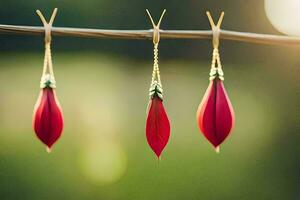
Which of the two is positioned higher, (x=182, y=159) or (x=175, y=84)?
(x=175, y=84)

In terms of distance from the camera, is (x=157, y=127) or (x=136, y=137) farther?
(x=136, y=137)

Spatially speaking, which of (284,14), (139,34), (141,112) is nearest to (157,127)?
(139,34)

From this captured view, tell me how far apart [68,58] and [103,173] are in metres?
0.38

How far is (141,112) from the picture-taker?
170 centimetres

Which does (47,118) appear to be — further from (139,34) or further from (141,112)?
(141,112)

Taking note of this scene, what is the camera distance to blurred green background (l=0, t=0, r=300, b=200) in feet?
5.44

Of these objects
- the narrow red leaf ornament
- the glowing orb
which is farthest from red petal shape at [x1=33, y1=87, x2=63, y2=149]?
the glowing orb

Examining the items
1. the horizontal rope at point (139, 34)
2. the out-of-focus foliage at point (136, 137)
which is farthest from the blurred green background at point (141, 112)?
the horizontal rope at point (139, 34)

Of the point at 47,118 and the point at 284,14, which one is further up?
the point at 284,14

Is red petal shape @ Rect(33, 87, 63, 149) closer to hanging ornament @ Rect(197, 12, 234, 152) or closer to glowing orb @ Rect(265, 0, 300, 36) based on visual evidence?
hanging ornament @ Rect(197, 12, 234, 152)

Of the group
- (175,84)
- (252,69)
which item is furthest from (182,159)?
(252,69)

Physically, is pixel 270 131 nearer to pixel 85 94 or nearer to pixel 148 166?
pixel 148 166

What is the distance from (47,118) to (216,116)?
244mm

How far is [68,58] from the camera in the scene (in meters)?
1.67
